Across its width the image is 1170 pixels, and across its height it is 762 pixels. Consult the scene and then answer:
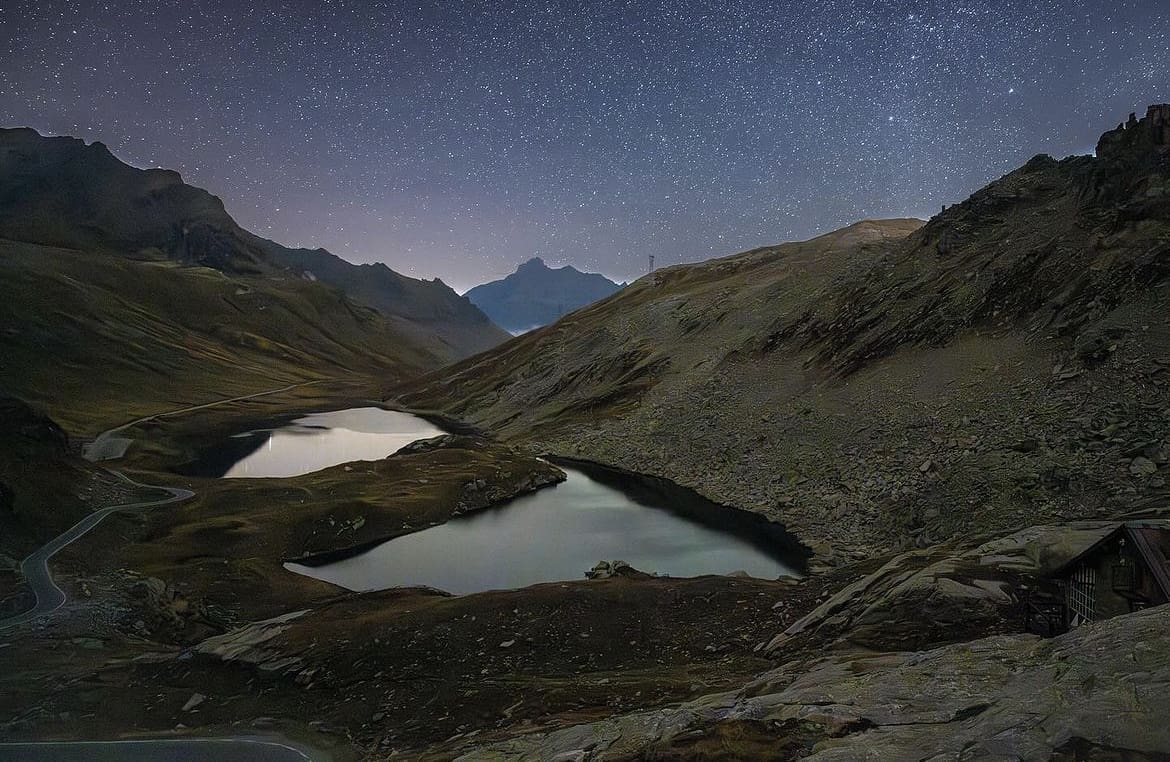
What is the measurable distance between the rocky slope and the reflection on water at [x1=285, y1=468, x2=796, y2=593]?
589 cm

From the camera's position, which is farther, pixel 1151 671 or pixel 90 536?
pixel 90 536

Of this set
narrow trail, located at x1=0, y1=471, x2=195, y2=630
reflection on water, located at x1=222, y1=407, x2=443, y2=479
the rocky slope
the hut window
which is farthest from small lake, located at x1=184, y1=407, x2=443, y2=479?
the hut window

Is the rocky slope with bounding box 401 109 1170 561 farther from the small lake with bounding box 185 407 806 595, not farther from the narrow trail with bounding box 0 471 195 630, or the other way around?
the narrow trail with bounding box 0 471 195 630

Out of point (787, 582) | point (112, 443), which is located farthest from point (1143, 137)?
point (112, 443)

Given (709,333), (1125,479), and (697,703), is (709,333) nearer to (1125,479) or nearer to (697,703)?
(1125,479)

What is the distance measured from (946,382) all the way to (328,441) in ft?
292

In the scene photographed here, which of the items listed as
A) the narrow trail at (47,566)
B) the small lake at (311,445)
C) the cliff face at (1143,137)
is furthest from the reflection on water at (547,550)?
the cliff face at (1143,137)

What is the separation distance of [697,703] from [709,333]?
8371 cm

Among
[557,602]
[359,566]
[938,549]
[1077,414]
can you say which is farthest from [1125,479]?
[359,566]

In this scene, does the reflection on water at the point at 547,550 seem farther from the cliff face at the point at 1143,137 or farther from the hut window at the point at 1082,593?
the cliff face at the point at 1143,137

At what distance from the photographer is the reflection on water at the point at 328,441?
79750 millimetres

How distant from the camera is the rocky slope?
36.3 m

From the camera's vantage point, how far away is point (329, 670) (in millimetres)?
23641

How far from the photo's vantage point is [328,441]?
10200 centimetres
